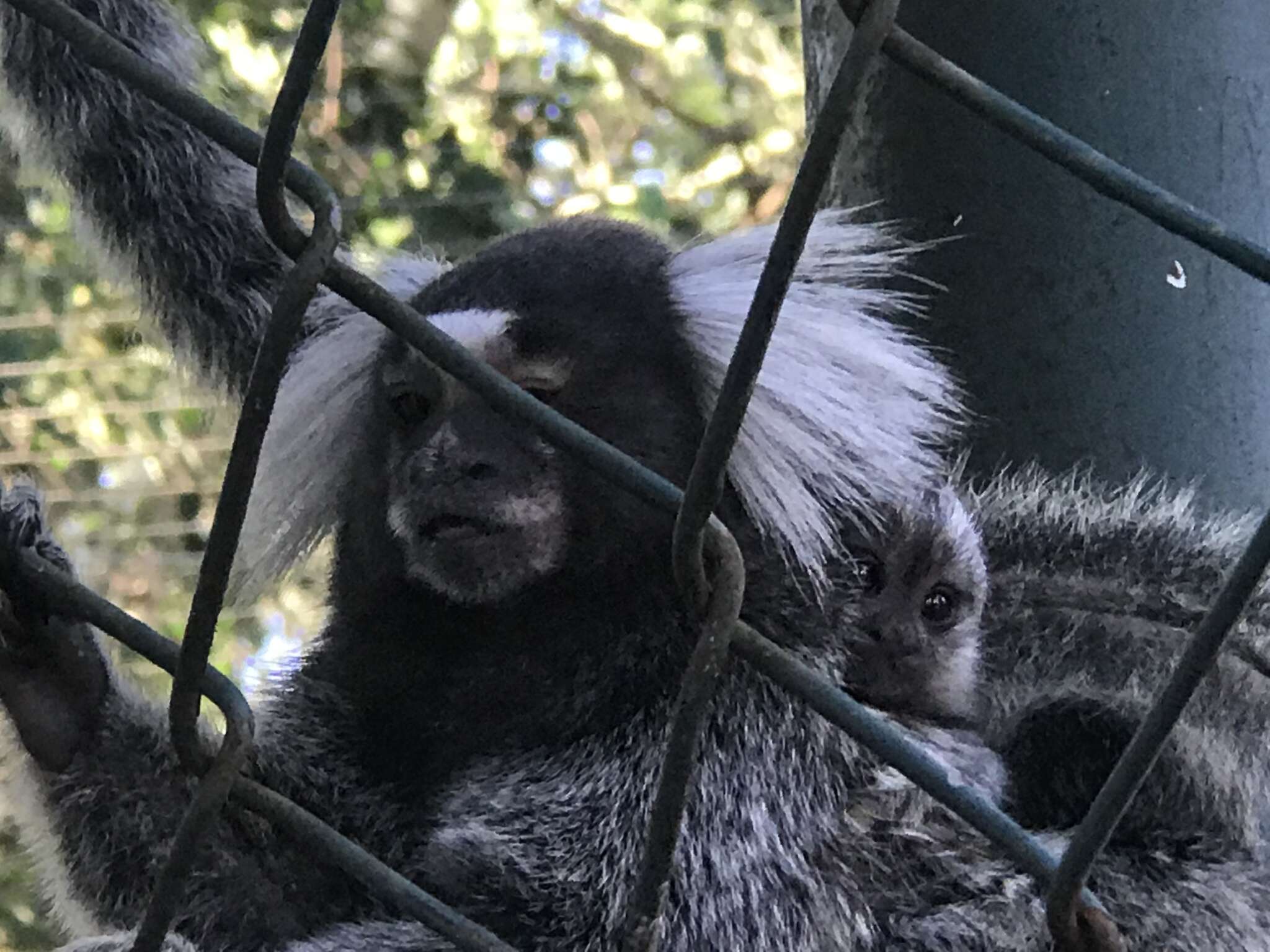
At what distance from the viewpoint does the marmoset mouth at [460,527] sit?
2295 mm

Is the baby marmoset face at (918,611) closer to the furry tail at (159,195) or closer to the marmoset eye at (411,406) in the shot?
the marmoset eye at (411,406)

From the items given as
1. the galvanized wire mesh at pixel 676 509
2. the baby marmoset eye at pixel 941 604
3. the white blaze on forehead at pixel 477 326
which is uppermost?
the galvanized wire mesh at pixel 676 509

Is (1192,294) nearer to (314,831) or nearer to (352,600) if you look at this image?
(352,600)

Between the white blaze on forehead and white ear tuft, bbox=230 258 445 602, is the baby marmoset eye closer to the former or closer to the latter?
the white blaze on forehead

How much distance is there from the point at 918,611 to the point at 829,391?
0.37 metres

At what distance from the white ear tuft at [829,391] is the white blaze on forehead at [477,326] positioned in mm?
332

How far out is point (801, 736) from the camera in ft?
7.60

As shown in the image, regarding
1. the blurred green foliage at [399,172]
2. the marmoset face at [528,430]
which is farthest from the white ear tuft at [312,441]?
the blurred green foliage at [399,172]

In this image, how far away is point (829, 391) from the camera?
8.45 feet

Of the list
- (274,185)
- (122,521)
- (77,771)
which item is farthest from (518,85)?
(274,185)

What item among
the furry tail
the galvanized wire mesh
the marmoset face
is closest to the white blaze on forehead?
the marmoset face

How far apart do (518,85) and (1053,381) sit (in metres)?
4.65

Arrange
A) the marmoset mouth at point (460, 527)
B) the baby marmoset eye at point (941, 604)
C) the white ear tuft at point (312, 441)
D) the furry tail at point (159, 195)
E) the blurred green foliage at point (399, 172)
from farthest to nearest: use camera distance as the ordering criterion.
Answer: the blurred green foliage at point (399, 172)
the furry tail at point (159, 195)
the white ear tuft at point (312, 441)
the baby marmoset eye at point (941, 604)
the marmoset mouth at point (460, 527)

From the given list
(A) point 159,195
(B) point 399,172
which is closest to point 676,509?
(A) point 159,195
